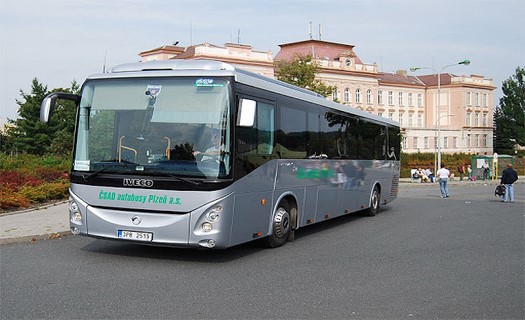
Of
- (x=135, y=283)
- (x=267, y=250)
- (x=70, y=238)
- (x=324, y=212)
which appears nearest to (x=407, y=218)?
(x=324, y=212)

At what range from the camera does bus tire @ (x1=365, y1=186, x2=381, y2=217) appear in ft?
60.6

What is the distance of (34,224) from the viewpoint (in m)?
14.3

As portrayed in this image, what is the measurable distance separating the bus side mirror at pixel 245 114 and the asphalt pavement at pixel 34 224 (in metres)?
5.44

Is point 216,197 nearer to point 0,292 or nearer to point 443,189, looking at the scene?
point 0,292

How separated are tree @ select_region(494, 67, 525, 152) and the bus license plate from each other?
116142 millimetres

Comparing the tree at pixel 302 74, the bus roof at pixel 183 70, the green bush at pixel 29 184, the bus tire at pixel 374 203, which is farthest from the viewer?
the tree at pixel 302 74

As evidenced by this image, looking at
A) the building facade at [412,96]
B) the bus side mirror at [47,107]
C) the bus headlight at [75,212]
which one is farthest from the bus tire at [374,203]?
the building facade at [412,96]

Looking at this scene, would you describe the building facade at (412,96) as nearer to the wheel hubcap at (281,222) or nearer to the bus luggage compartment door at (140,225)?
the wheel hubcap at (281,222)

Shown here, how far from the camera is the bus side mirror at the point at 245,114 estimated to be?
9742 mm

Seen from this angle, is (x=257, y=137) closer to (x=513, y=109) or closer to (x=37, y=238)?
(x=37, y=238)

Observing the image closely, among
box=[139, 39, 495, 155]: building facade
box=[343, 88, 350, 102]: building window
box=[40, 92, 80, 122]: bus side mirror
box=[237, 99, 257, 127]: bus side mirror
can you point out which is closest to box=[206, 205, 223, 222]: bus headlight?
box=[237, 99, 257, 127]: bus side mirror

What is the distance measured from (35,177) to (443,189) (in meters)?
18.5

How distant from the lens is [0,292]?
7688 mm

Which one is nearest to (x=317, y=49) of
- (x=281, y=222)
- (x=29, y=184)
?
(x=29, y=184)
